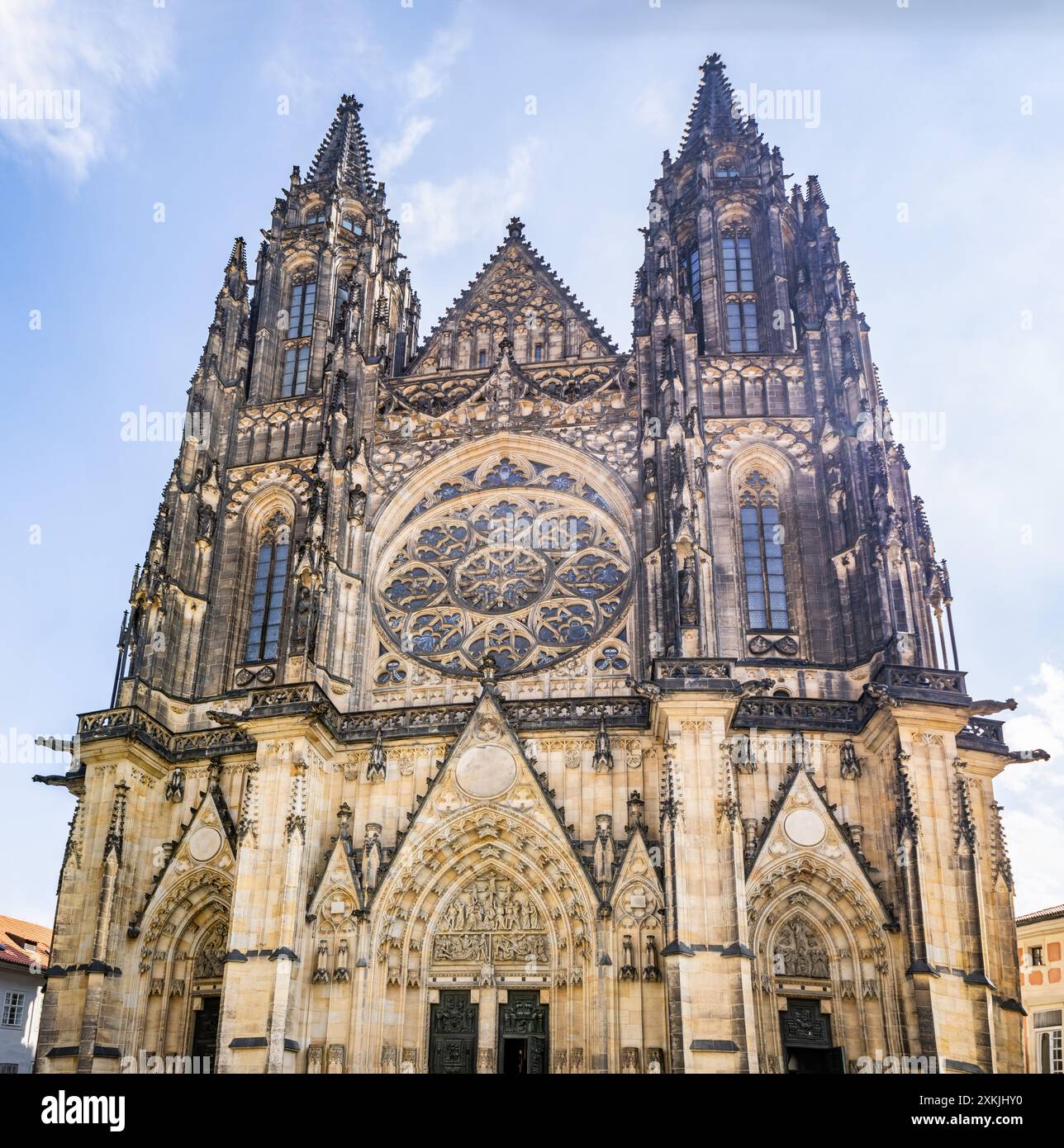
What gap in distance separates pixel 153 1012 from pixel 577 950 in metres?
8.42

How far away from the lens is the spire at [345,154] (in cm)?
3359

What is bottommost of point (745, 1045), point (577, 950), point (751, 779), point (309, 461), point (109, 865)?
point (745, 1045)

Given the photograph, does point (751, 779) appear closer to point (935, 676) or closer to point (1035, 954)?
point (935, 676)

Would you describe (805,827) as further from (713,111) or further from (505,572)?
(713,111)

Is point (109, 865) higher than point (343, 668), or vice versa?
point (343, 668)

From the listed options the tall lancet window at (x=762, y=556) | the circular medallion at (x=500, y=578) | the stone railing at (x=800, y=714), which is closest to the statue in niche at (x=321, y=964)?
the circular medallion at (x=500, y=578)

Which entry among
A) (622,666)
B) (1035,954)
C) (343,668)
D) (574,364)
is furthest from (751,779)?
(1035,954)

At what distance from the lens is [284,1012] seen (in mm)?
19531

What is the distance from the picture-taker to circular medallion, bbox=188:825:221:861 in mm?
22453

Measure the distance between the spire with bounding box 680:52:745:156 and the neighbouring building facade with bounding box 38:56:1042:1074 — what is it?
169 inches

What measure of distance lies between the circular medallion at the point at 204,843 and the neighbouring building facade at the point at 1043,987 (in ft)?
73.2

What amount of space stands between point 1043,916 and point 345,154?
30966 mm

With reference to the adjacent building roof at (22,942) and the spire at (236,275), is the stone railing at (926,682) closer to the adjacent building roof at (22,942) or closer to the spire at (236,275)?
the spire at (236,275)
